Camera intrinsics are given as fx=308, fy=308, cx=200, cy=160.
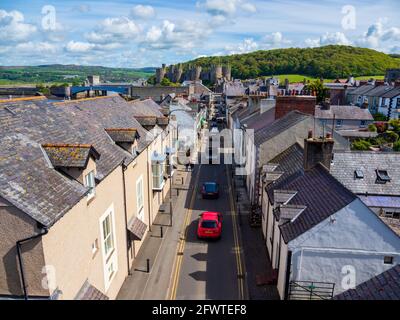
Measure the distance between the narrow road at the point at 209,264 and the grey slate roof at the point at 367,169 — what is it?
824cm

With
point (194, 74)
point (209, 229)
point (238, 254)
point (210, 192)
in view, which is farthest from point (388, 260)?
point (194, 74)

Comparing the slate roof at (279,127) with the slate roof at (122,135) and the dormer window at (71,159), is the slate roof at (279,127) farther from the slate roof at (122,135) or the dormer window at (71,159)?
the dormer window at (71,159)

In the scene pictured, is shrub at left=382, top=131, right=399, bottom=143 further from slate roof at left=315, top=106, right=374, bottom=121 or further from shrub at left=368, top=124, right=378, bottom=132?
slate roof at left=315, top=106, right=374, bottom=121

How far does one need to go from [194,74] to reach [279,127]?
472ft

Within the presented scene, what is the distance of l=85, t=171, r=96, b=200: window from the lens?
11.0 meters

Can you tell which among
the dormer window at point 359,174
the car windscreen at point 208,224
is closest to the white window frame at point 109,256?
the car windscreen at point 208,224

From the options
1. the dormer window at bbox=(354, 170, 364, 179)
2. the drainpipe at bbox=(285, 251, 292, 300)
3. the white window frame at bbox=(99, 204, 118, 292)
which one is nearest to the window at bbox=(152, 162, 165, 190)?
the white window frame at bbox=(99, 204, 118, 292)

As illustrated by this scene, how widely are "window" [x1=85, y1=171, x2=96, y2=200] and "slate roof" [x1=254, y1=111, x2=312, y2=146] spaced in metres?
14.9

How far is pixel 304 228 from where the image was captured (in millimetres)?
→ 13242

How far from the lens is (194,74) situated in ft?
534

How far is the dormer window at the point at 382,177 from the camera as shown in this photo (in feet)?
64.6

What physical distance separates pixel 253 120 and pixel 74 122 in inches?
948

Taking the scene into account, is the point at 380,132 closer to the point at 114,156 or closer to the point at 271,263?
the point at 271,263
